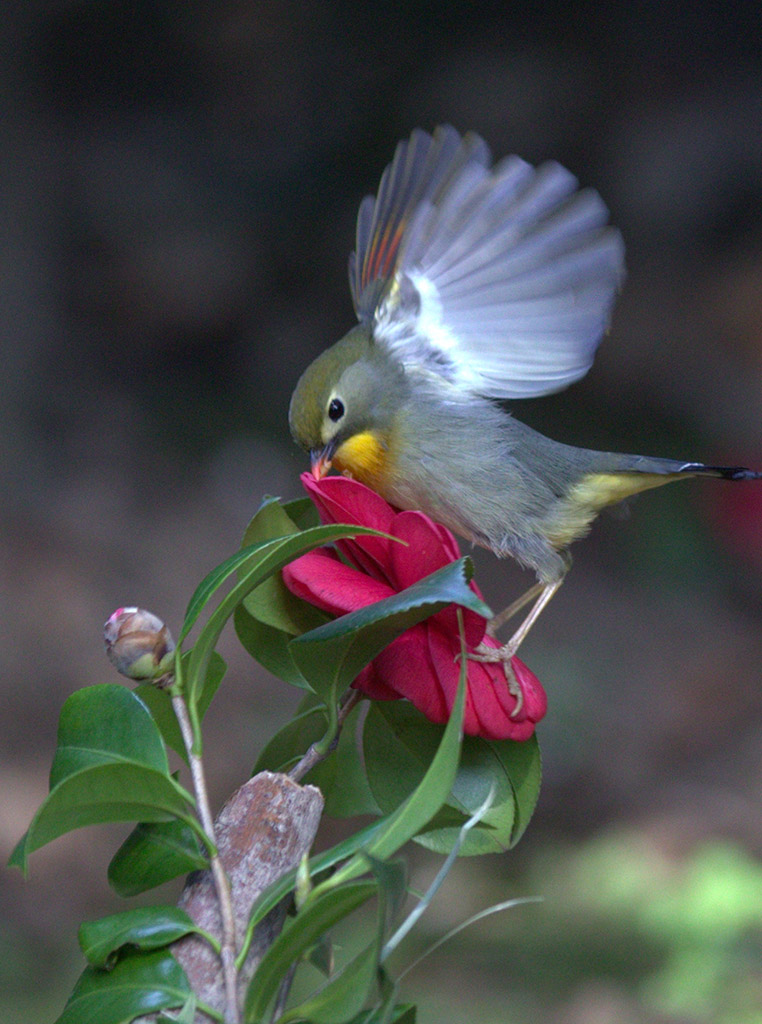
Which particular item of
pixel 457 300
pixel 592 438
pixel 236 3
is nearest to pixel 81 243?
pixel 236 3

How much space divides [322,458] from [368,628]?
45cm

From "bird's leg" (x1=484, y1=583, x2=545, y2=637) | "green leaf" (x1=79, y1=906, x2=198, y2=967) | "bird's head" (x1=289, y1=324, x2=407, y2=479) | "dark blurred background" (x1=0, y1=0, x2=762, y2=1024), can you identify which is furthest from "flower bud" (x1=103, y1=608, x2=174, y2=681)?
"dark blurred background" (x1=0, y1=0, x2=762, y2=1024)

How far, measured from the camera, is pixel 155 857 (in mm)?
529

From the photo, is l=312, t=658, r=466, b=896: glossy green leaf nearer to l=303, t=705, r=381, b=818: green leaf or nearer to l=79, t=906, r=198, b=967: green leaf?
l=79, t=906, r=198, b=967: green leaf

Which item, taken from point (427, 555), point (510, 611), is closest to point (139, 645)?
point (427, 555)

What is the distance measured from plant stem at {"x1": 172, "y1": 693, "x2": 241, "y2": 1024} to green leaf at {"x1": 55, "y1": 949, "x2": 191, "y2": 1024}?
2 cm

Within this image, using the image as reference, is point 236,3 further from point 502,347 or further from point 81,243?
point 502,347

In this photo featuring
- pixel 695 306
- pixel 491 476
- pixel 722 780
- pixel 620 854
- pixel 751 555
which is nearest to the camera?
pixel 491 476

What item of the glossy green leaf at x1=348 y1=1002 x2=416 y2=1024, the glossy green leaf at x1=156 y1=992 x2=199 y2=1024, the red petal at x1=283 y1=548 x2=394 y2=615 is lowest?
the glossy green leaf at x1=348 y1=1002 x2=416 y2=1024

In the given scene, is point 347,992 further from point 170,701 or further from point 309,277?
point 309,277

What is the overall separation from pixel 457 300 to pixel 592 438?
207 cm

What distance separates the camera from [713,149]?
303 cm

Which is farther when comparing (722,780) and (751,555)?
(751,555)

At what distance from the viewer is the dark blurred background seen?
9.18ft
